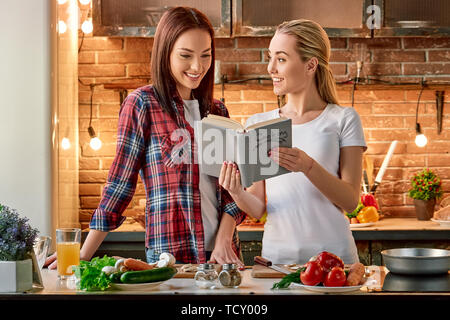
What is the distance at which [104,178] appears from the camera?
4059 mm

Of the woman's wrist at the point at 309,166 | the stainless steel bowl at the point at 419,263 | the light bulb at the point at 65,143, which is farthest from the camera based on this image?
the light bulb at the point at 65,143

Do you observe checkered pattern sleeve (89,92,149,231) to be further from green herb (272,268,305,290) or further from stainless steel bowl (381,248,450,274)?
stainless steel bowl (381,248,450,274)

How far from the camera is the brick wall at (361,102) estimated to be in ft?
13.2

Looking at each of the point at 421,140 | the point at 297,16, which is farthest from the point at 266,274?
the point at 421,140

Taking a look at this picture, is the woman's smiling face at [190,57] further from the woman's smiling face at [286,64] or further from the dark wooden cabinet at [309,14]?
the dark wooden cabinet at [309,14]

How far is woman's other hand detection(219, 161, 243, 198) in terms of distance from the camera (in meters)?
2.13

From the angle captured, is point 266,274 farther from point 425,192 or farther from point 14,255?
point 425,192

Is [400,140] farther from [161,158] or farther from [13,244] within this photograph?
[13,244]

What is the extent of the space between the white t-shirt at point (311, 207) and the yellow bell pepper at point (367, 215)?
125cm

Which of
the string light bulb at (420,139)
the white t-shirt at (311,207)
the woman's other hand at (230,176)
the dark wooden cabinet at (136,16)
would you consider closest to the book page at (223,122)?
the woman's other hand at (230,176)

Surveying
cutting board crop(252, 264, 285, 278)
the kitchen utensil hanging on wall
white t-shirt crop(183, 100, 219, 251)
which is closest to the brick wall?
the kitchen utensil hanging on wall

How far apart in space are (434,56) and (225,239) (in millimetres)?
2311

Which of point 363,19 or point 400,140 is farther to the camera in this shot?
point 400,140
